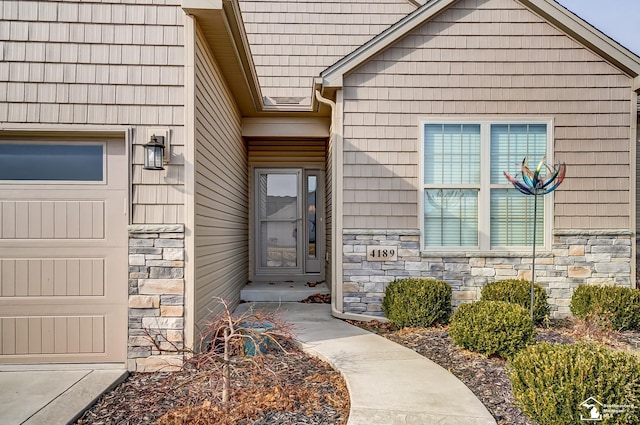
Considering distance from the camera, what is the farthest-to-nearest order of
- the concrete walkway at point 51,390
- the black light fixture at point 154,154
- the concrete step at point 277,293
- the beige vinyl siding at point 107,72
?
the concrete step at point 277,293 → the beige vinyl siding at point 107,72 → the black light fixture at point 154,154 → the concrete walkway at point 51,390

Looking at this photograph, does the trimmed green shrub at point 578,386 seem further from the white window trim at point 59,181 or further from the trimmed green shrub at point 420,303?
the white window trim at point 59,181

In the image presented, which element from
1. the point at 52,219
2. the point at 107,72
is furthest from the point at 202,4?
the point at 52,219

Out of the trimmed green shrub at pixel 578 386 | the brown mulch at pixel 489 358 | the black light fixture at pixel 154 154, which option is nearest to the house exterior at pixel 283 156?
the black light fixture at pixel 154 154

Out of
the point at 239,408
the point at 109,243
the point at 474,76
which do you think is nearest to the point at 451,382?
the point at 239,408

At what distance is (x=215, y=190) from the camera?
Result: 499cm

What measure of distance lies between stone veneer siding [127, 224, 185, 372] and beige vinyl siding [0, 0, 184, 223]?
0.62 ft

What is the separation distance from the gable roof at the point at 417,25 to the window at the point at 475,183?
3.92 ft

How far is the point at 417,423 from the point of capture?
8.95 feet

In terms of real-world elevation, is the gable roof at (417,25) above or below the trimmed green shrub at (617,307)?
above

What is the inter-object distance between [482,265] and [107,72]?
4.86m

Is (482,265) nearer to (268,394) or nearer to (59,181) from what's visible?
(268,394)

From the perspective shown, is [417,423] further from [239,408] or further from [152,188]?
[152,188]

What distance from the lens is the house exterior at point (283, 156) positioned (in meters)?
3.83

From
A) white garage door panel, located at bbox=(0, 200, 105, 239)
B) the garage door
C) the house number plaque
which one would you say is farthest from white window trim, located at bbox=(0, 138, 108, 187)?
the house number plaque
